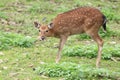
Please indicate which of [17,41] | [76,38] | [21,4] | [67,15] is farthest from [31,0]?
[67,15]

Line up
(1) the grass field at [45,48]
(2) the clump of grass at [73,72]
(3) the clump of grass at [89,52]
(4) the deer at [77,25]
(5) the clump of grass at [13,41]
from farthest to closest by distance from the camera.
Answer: (5) the clump of grass at [13,41], (3) the clump of grass at [89,52], (4) the deer at [77,25], (1) the grass field at [45,48], (2) the clump of grass at [73,72]

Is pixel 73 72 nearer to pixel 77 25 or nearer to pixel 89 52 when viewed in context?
pixel 77 25

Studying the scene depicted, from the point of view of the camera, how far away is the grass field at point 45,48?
9047mm

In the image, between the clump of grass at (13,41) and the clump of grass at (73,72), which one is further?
the clump of grass at (13,41)

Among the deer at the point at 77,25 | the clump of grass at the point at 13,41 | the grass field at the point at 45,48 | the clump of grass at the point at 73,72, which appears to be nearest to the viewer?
the clump of grass at the point at 73,72

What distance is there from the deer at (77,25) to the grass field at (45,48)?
22.5 inches

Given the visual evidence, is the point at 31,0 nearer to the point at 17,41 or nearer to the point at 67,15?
the point at 17,41

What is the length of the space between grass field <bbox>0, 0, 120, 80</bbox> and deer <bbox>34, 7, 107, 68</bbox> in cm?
57

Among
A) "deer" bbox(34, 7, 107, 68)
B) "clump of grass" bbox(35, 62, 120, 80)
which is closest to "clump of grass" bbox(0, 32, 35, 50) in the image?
"deer" bbox(34, 7, 107, 68)

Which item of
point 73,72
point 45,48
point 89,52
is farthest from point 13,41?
point 73,72

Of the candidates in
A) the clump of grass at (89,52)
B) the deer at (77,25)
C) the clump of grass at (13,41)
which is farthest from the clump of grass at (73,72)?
the clump of grass at (13,41)

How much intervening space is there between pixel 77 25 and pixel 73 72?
1902mm

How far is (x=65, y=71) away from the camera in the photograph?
8.95 metres

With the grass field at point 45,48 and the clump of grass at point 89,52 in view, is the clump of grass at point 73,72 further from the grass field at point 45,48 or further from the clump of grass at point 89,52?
the clump of grass at point 89,52
